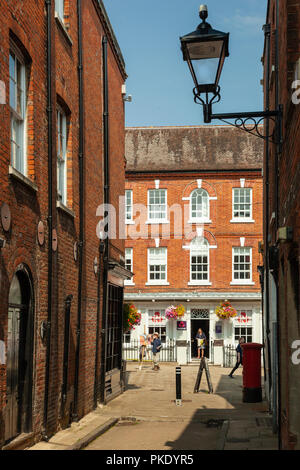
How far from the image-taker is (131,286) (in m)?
36.8

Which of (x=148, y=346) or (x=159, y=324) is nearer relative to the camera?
(x=148, y=346)

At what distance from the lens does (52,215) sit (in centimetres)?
1144

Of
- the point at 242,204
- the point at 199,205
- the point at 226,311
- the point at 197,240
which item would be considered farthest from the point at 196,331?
the point at 242,204

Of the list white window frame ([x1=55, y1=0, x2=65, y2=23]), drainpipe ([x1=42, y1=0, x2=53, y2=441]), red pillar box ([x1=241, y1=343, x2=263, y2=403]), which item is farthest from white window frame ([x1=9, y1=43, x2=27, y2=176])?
red pillar box ([x1=241, y1=343, x2=263, y2=403])

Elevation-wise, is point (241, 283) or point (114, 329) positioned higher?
point (241, 283)

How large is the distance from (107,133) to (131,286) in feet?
64.0

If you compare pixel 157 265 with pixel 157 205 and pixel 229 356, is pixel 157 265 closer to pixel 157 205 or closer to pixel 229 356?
pixel 157 205

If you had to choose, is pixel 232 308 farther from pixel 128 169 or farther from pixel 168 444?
pixel 168 444

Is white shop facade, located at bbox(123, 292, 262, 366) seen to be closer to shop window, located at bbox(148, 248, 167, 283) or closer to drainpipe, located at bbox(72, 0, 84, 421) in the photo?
shop window, located at bbox(148, 248, 167, 283)

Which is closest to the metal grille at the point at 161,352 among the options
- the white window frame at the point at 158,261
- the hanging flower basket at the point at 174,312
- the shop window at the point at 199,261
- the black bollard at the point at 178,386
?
the hanging flower basket at the point at 174,312

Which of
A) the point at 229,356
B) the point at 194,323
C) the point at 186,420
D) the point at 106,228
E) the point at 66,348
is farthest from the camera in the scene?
the point at 194,323

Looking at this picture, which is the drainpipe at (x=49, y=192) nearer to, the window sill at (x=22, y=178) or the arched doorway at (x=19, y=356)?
→ the arched doorway at (x=19, y=356)

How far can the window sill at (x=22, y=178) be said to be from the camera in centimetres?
916

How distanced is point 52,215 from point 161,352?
2519cm
